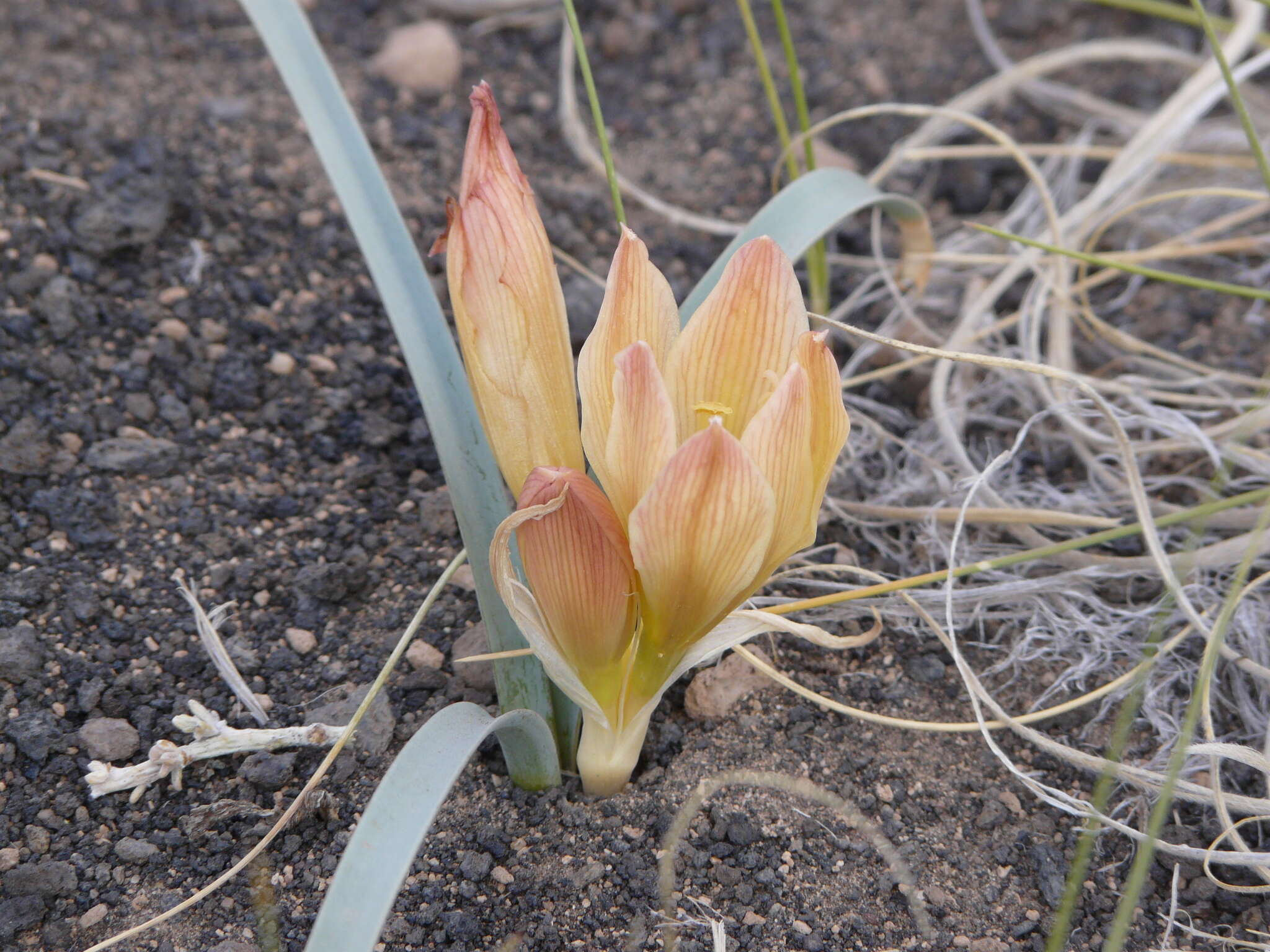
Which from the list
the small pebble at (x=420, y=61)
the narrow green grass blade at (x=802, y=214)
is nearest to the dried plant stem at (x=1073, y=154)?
the narrow green grass blade at (x=802, y=214)

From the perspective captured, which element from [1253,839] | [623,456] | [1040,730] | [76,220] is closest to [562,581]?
[623,456]

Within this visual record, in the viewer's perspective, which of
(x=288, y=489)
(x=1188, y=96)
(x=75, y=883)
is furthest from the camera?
(x=1188, y=96)

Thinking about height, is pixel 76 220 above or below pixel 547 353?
above

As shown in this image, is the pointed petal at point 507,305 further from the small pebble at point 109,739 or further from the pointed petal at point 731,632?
the small pebble at point 109,739

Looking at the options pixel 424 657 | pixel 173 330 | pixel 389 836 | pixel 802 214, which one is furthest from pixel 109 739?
pixel 802 214

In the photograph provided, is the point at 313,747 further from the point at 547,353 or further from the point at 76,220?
the point at 76,220

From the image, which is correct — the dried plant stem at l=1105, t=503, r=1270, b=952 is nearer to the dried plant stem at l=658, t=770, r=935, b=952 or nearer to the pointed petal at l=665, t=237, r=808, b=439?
the dried plant stem at l=658, t=770, r=935, b=952

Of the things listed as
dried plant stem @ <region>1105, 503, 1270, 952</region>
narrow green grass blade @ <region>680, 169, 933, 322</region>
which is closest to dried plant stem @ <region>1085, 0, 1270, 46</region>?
narrow green grass blade @ <region>680, 169, 933, 322</region>
